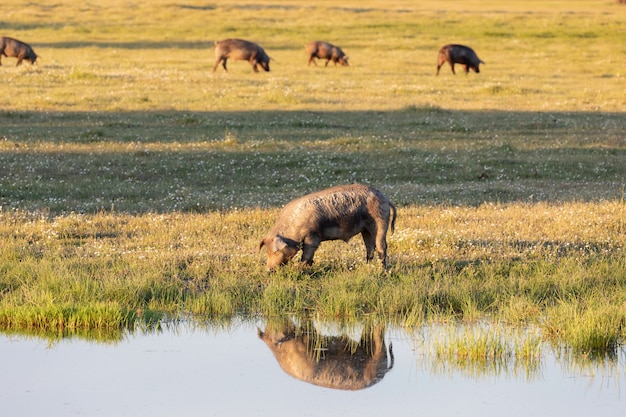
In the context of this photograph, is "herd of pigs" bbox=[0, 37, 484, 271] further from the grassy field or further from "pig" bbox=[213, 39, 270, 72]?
"pig" bbox=[213, 39, 270, 72]

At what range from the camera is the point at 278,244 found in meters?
9.91

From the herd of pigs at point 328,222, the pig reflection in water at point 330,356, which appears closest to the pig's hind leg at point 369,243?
the herd of pigs at point 328,222

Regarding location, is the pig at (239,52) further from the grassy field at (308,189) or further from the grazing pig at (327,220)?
the grazing pig at (327,220)

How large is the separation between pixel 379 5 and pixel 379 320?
216ft

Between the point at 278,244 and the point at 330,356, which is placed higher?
the point at 278,244

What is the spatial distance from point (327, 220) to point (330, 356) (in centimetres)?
207

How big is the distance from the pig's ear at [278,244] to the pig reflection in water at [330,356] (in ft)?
3.45

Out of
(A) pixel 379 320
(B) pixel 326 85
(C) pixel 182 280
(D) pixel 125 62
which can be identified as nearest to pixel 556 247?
(A) pixel 379 320

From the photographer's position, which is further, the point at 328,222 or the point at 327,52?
the point at 327,52

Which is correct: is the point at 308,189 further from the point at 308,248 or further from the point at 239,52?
the point at 239,52

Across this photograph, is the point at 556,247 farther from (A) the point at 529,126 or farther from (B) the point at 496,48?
(B) the point at 496,48

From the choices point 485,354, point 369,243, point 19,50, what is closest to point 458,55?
point 19,50

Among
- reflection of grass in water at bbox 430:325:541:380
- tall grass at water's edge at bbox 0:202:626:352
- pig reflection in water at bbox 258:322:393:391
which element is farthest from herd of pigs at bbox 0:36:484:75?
reflection of grass in water at bbox 430:325:541:380

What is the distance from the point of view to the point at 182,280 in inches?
404
